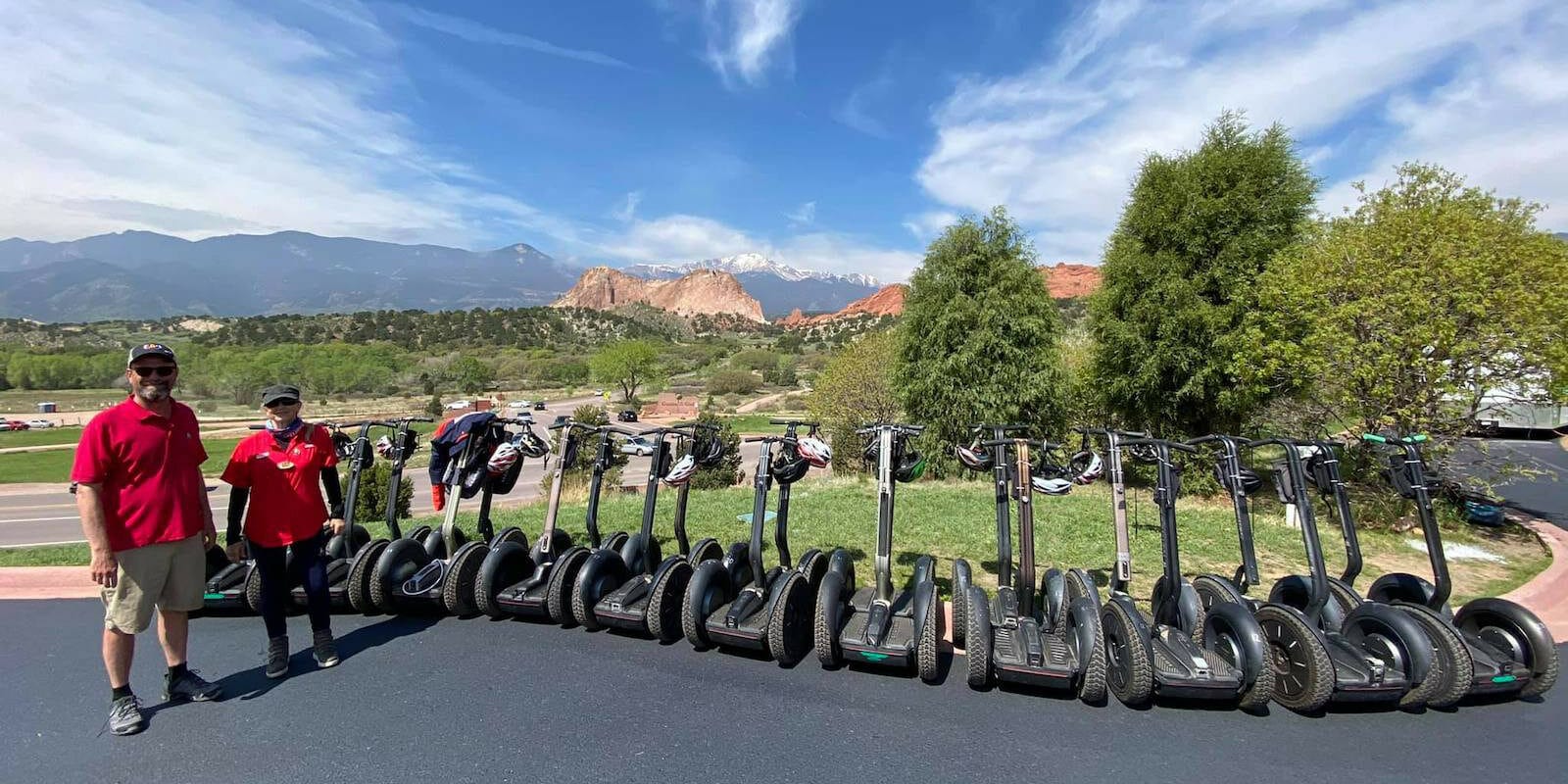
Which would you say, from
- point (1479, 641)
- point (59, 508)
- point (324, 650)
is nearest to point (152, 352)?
point (324, 650)

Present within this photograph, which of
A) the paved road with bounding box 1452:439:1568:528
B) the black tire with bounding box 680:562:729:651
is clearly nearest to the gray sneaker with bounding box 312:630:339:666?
the black tire with bounding box 680:562:729:651

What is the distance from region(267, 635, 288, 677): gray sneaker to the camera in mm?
4246

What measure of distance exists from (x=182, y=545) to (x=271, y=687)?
3.46ft

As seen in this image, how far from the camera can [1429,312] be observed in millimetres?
8359

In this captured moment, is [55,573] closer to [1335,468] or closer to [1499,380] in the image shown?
[1335,468]

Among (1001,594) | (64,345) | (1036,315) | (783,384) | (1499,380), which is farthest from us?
(64,345)

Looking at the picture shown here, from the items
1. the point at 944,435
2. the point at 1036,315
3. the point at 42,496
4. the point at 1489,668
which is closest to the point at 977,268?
the point at 1036,315

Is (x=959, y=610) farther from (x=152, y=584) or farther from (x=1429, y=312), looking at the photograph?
(x=1429, y=312)

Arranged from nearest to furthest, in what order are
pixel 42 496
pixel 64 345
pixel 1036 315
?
1. pixel 1036 315
2. pixel 42 496
3. pixel 64 345

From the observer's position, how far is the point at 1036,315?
16047mm

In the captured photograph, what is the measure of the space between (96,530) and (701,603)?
10.8ft

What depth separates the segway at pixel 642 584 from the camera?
4.74 m

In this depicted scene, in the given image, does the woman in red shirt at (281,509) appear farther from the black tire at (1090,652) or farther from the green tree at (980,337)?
the green tree at (980,337)

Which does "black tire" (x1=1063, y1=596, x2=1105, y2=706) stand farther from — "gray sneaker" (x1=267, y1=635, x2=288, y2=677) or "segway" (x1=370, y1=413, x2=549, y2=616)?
"gray sneaker" (x1=267, y1=635, x2=288, y2=677)
